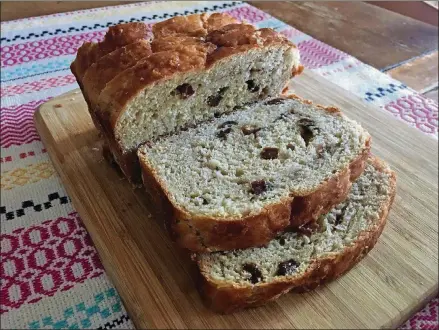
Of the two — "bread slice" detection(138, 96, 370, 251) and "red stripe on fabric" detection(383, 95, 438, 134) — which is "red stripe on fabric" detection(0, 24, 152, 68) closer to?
"bread slice" detection(138, 96, 370, 251)

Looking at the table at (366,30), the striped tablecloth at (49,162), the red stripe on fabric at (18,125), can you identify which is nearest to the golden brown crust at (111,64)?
the striped tablecloth at (49,162)

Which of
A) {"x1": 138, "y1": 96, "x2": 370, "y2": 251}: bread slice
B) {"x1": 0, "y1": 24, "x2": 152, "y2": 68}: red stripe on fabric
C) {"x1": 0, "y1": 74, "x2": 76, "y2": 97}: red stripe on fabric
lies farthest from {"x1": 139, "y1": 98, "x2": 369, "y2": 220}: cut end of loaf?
{"x1": 0, "y1": 24, "x2": 152, "y2": 68}: red stripe on fabric

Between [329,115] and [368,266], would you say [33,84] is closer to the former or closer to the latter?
[329,115]

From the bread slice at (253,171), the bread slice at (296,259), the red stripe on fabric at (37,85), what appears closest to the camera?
the bread slice at (296,259)

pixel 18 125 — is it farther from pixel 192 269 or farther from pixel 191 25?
pixel 192 269

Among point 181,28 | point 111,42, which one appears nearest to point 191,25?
point 181,28

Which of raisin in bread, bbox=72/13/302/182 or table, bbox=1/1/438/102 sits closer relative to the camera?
raisin in bread, bbox=72/13/302/182

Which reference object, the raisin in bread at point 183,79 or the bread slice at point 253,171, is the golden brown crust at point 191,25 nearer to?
the raisin in bread at point 183,79
